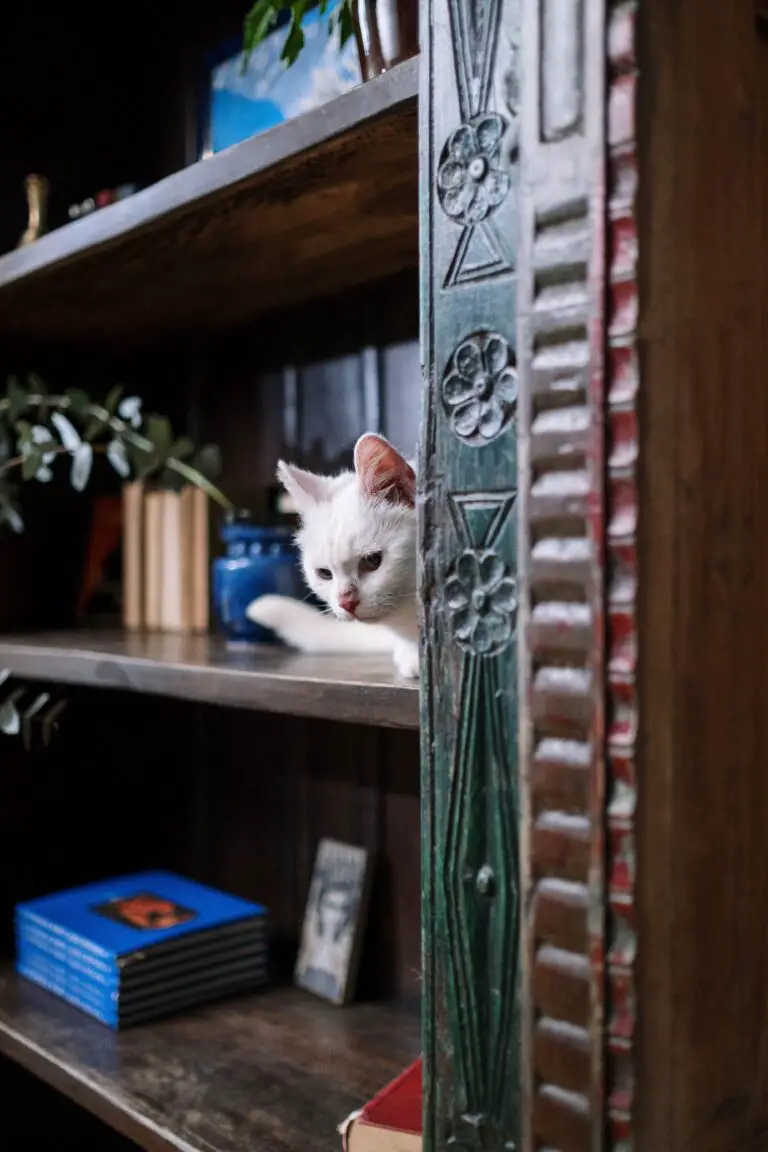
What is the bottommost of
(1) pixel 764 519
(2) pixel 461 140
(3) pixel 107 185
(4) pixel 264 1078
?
(4) pixel 264 1078

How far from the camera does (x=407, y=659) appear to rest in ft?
2.61

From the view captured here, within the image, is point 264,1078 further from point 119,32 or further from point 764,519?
point 119,32

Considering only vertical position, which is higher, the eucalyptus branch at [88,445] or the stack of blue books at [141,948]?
the eucalyptus branch at [88,445]

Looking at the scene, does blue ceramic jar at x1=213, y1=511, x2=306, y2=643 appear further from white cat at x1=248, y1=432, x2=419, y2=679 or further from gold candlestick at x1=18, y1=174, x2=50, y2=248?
gold candlestick at x1=18, y1=174, x2=50, y2=248

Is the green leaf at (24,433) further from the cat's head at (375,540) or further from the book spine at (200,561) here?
the cat's head at (375,540)

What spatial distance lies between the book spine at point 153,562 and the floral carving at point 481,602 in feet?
2.48

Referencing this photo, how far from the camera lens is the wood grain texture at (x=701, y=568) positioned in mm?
519

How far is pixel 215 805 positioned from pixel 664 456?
102 centimetres

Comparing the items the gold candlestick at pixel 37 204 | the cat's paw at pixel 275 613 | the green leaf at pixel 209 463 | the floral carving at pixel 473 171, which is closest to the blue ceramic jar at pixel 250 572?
the cat's paw at pixel 275 613

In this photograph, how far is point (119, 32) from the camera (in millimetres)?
1434

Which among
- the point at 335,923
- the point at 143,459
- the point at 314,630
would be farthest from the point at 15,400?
the point at 335,923

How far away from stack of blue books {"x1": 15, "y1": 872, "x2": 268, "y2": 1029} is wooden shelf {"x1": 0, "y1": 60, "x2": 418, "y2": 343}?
71 cm

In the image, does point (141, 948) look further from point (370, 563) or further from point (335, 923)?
point (370, 563)

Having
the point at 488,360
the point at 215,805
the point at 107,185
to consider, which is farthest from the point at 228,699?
the point at 107,185
